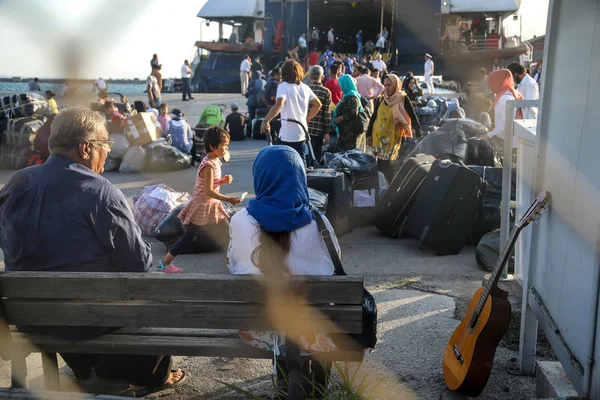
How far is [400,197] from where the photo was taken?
6031mm

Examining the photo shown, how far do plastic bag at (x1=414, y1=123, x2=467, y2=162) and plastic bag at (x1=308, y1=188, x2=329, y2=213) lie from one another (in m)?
2.00

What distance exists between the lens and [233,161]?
11.0 metres

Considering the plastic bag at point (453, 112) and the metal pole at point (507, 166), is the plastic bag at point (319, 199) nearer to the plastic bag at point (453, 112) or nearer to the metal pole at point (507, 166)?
the metal pole at point (507, 166)

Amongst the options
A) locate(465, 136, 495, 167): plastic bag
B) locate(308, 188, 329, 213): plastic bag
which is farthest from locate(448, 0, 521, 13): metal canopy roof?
locate(308, 188, 329, 213): plastic bag

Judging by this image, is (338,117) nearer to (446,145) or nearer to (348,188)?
(446,145)

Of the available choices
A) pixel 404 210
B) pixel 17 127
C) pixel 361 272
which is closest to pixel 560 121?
pixel 361 272

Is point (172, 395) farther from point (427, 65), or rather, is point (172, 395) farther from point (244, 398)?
point (427, 65)

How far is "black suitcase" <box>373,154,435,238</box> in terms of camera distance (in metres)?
5.96

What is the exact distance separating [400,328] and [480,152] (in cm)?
388

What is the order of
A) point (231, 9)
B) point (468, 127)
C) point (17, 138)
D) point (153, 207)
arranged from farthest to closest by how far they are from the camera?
point (231, 9) < point (17, 138) < point (468, 127) < point (153, 207)

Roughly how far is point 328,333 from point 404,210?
3.74 m

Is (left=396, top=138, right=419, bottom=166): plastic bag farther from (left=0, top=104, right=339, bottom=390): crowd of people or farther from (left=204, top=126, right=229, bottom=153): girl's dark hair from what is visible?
(left=0, top=104, right=339, bottom=390): crowd of people

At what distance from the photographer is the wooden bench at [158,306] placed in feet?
7.95

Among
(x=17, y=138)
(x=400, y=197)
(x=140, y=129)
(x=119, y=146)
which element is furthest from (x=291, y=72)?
(x=17, y=138)
